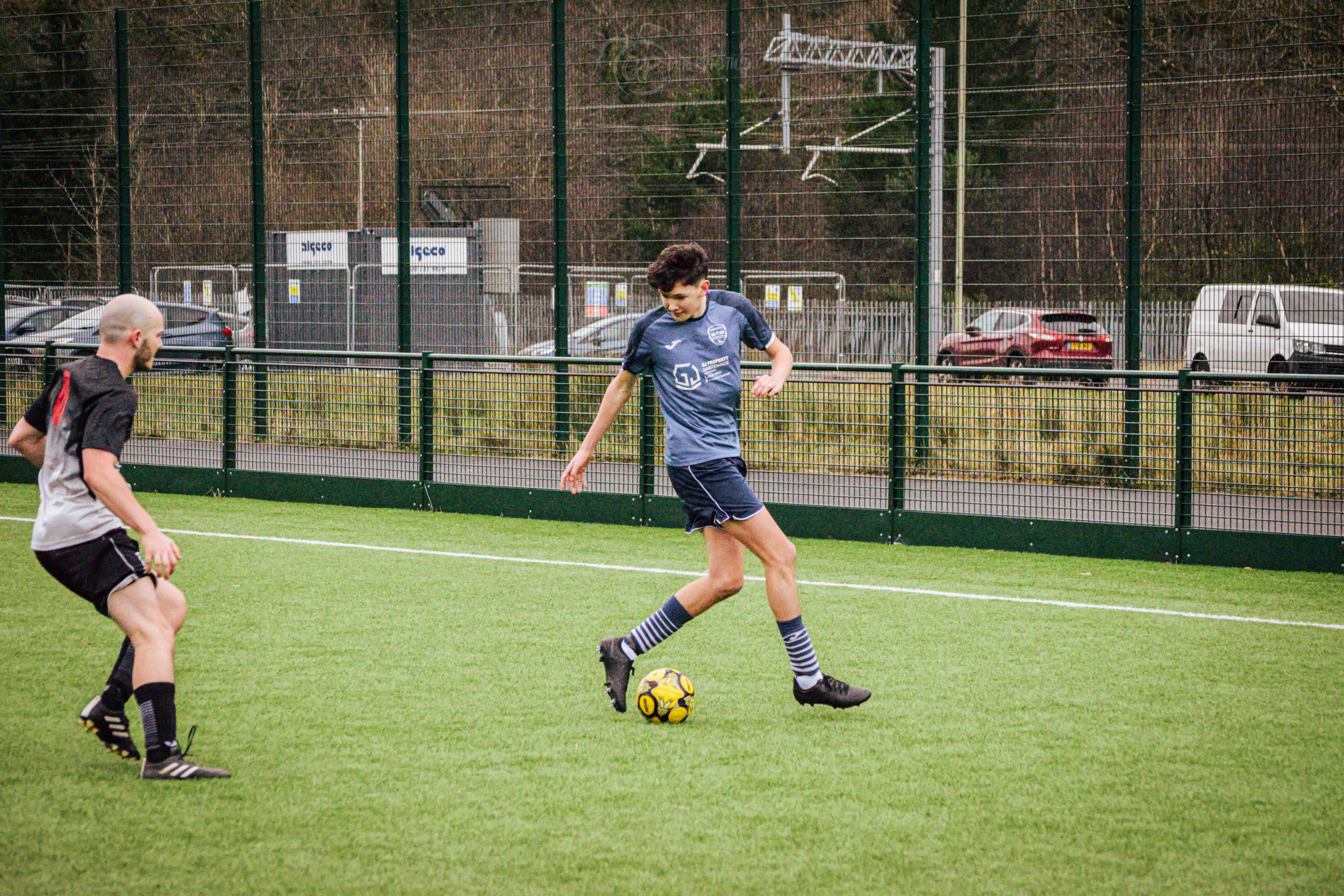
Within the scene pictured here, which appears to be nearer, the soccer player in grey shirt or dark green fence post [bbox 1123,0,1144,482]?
the soccer player in grey shirt

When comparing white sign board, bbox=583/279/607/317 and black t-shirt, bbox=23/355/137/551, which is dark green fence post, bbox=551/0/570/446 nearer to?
white sign board, bbox=583/279/607/317

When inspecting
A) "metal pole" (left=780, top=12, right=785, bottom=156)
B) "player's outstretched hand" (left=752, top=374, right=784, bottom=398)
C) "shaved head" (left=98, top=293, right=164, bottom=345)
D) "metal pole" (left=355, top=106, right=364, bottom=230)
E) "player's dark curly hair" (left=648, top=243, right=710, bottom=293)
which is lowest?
"player's outstretched hand" (left=752, top=374, right=784, bottom=398)

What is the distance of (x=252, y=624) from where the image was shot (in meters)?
7.80

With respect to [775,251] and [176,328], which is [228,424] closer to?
[775,251]

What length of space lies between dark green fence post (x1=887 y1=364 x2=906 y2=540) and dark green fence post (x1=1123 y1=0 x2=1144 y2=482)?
2.21m

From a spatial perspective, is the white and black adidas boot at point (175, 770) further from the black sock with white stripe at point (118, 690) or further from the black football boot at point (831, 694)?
the black football boot at point (831, 694)

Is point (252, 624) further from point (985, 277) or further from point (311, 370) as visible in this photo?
point (985, 277)

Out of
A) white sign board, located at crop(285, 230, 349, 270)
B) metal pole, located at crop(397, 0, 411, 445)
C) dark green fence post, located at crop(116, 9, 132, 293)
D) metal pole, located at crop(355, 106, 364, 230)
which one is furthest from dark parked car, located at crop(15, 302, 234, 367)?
metal pole, located at crop(397, 0, 411, 445)

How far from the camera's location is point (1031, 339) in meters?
15.8

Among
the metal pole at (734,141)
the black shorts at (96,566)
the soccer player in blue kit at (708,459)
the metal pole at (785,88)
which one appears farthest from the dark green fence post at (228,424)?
the black shorts at (96,566)

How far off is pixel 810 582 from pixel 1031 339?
7.51 m

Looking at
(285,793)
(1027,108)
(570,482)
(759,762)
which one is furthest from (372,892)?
(1027,108)

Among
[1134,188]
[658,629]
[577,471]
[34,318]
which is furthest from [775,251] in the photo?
[34,318]

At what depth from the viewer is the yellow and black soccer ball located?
590 cm
